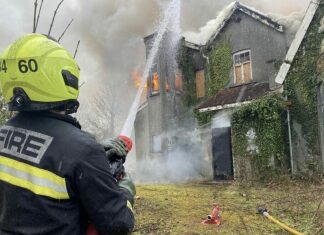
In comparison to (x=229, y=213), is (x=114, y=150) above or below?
above

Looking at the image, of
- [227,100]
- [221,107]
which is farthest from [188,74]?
[221,107]

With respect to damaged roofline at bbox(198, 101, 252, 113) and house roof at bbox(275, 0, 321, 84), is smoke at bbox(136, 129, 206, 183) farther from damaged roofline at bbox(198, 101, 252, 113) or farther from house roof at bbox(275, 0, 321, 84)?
house roof at bbox(275, 0, 321, 84)

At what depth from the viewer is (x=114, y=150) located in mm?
1827

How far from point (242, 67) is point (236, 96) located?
181 cm

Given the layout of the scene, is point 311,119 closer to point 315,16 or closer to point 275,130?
point 275,130

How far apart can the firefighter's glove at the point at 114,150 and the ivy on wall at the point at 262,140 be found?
12.2 m

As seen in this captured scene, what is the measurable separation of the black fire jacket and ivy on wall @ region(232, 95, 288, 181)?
40.8 feet

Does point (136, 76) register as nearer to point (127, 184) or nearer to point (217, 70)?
point (217, 70)

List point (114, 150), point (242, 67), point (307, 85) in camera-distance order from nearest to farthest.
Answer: point (114, 150), point (307, 85), point (242, 67)

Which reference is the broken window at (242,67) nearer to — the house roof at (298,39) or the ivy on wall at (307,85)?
the house roof at (298,39)

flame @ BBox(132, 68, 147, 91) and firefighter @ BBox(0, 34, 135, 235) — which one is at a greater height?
flame @ BBox(132, 68, 147, 91)

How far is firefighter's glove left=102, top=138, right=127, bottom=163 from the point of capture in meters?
1.82

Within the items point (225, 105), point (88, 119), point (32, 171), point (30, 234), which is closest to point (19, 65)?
point (32, 171)

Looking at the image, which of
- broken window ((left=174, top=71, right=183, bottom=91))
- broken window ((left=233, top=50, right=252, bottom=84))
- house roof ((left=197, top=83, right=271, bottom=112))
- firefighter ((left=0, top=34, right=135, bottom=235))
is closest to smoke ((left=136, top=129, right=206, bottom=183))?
house roof ((left=197, top=83, right=271, bottom=112))
